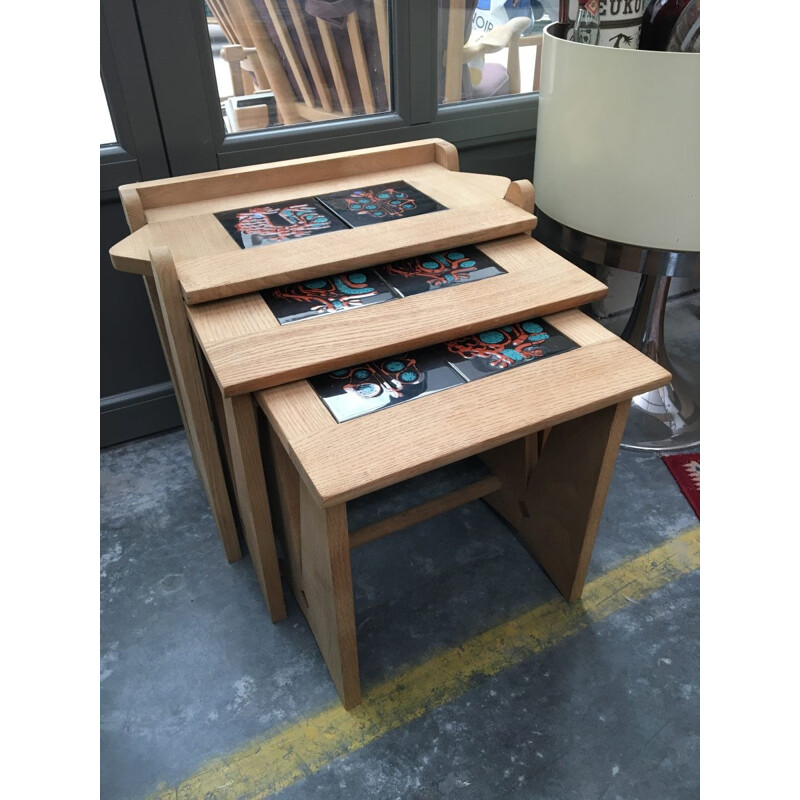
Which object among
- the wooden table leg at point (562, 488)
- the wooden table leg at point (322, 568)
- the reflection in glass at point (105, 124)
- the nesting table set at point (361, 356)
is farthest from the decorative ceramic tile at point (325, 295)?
the reflection in glass at point (105, 124)

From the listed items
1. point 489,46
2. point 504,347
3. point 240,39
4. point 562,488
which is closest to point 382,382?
point 504,347

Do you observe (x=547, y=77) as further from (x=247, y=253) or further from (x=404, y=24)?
(x=247, y=253)

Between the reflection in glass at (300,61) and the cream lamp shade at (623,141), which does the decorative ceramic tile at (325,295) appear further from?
the reflection in glass at (300,61)

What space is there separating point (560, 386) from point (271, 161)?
125 cm

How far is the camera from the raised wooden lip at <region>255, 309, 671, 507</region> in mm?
984

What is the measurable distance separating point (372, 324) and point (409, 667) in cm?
80

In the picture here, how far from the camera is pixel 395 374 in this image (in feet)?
3.94

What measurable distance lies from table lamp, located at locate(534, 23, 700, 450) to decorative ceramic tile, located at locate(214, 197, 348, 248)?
67cm

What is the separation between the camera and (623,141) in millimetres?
1582

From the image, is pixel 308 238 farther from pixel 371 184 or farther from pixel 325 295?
pixel 371 184

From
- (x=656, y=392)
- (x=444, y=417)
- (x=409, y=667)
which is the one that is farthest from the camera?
(x=656, y=392)

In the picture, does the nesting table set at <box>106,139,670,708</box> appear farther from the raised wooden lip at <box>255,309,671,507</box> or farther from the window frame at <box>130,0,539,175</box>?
the window frame at <box>130,0,539,175</box>

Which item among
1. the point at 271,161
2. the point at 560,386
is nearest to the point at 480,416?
the point at 560,386

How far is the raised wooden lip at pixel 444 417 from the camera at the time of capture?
98cm
